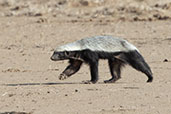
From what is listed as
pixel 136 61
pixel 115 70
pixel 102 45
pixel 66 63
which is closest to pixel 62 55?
pixel 102 45

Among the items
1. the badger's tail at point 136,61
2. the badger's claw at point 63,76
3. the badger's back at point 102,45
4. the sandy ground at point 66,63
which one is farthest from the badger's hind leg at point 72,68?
→ the badger's tail at point 136,61

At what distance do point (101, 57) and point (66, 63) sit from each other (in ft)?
13.7

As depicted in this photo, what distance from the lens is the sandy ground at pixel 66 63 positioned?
33.5ft

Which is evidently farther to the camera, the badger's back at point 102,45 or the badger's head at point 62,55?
the badger's head at point 62,55

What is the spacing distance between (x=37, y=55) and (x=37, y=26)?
21.8ft

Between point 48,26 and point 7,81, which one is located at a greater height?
point 7,81

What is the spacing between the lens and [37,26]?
24484 mm

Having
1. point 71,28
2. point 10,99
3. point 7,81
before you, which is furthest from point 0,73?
point 71,28

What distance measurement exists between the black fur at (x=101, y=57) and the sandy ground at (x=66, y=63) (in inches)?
7.7

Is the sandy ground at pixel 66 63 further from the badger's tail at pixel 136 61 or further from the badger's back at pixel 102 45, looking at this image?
the badger's back at pixel 102 45

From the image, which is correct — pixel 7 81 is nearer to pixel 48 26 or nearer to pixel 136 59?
pixel 136 59

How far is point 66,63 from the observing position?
53.9 ft

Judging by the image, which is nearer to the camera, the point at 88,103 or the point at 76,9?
the point at 88,103

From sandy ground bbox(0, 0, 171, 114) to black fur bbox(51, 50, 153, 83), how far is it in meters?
0.20
